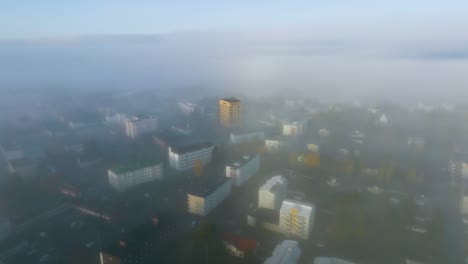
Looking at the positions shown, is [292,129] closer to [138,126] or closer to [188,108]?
[138,126]

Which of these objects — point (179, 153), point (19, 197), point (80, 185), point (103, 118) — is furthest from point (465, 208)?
point (103, 118)

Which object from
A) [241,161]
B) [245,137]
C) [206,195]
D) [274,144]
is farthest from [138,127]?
[206,195]

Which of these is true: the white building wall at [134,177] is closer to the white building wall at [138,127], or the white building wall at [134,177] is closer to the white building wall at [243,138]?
the white building wall at [243,138]

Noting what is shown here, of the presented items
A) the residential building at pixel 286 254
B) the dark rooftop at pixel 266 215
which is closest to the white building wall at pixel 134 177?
the dark rooftop at pixel 266 215

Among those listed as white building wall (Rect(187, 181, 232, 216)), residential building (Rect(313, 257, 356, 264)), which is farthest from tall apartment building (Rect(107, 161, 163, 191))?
residential building (Rect(313, 257, 356, 264))

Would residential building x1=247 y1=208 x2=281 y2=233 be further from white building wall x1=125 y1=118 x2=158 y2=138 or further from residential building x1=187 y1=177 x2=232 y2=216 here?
white building wall x1=125 y1=118 x2=158 y2=138

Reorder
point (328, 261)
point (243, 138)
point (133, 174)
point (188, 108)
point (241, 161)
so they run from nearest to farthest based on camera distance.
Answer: point (328, 261) < point (133, 174) < point (241, 161) < point (243, 138) < point (188, 108)
